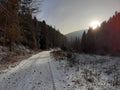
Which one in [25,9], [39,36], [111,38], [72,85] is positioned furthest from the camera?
[111,38]

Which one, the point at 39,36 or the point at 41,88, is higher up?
the point at 39,36

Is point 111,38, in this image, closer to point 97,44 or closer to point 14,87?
point 97,44

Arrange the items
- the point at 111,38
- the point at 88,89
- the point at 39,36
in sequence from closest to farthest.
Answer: the point at 88,89 → the point at 39,36 → the point at 111,38

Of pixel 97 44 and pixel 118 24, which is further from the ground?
pixel 118 24

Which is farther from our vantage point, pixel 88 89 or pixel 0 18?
pixel 0 18

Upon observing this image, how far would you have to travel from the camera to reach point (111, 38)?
103562 millimetres

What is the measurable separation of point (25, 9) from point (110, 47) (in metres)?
75.1

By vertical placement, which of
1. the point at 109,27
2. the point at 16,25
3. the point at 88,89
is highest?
the point at 109,27

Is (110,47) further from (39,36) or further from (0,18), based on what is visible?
(0,18)

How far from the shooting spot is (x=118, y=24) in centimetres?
10906

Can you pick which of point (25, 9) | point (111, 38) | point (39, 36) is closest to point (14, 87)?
point (25, 9)

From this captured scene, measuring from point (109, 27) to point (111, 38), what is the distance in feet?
37.1

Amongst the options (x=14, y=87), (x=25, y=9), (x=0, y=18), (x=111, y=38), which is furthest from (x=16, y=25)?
(x=111, y=38)

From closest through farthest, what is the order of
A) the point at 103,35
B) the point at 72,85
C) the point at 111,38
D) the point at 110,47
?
the point at 72,85
the point at 110,47
the point at 111,38
the point at 103,35
